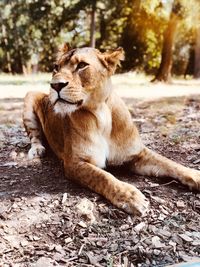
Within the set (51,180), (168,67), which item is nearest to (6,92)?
(168,67)

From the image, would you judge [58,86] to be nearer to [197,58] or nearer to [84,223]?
[84,223]

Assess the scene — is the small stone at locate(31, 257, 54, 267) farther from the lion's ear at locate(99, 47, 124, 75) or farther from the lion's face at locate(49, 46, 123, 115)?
the lion's ear at locate(99, 47, 124, 75)

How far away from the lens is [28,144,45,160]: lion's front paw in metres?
4.23

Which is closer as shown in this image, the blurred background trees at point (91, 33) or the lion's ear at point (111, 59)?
the lion's ear at point (111, 59)

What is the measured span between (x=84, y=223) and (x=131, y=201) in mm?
326

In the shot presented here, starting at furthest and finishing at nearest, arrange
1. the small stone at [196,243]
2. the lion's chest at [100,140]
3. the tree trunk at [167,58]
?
the tree trunk at [167,58] → the lion's chest at [100,140] → the small stone at [196,243]

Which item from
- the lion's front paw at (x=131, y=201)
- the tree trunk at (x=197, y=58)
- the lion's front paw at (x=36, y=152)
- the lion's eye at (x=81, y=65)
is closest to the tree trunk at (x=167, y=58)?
the tree trunk at (x=197, y=58)

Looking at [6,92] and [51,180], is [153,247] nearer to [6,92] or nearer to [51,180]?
[51,180]

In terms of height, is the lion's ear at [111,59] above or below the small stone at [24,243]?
above

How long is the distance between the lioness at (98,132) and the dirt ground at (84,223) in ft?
0.28

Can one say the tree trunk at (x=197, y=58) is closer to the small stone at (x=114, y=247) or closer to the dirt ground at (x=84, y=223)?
the dirt ground at (x=84, y=223)

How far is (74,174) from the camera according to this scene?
3238mm

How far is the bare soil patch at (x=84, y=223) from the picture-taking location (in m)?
2.45

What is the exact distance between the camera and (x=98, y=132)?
A: 3.34 meters
